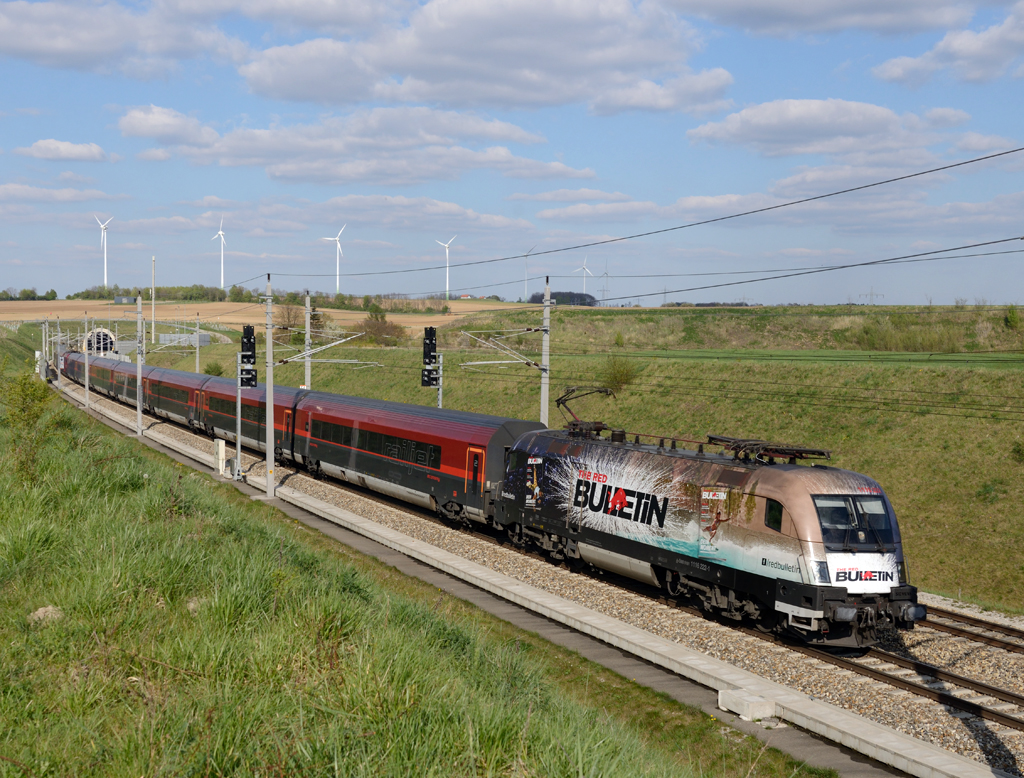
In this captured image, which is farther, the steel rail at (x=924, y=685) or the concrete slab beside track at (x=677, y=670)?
the steel rail at (x=924, y=685)

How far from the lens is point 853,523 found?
48.9 feet

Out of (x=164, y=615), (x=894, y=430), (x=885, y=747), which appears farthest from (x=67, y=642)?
(x=894, y=430)

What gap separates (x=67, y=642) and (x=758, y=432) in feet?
104

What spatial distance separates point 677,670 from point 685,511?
384 cm

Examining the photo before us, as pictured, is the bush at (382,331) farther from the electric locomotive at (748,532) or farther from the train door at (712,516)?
the train door at (712,516)

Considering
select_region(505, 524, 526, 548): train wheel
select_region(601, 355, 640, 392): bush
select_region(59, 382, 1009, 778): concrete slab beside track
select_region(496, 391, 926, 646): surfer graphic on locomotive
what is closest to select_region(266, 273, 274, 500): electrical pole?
select_region(59, 382, 1009, 778): concrete slab beside track

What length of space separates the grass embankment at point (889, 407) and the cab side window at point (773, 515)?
317 inches

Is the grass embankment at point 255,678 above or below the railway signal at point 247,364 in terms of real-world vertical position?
below

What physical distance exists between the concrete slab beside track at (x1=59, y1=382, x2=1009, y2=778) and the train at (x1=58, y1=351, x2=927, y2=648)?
188cm

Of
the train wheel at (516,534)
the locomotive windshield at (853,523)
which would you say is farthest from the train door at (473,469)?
the locomotive windshield at (853,523)

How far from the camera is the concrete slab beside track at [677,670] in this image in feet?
35.0

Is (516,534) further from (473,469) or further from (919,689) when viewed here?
(919,689)

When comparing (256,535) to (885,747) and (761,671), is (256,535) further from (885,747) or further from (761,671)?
(885,747)

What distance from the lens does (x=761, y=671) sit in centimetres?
1403
